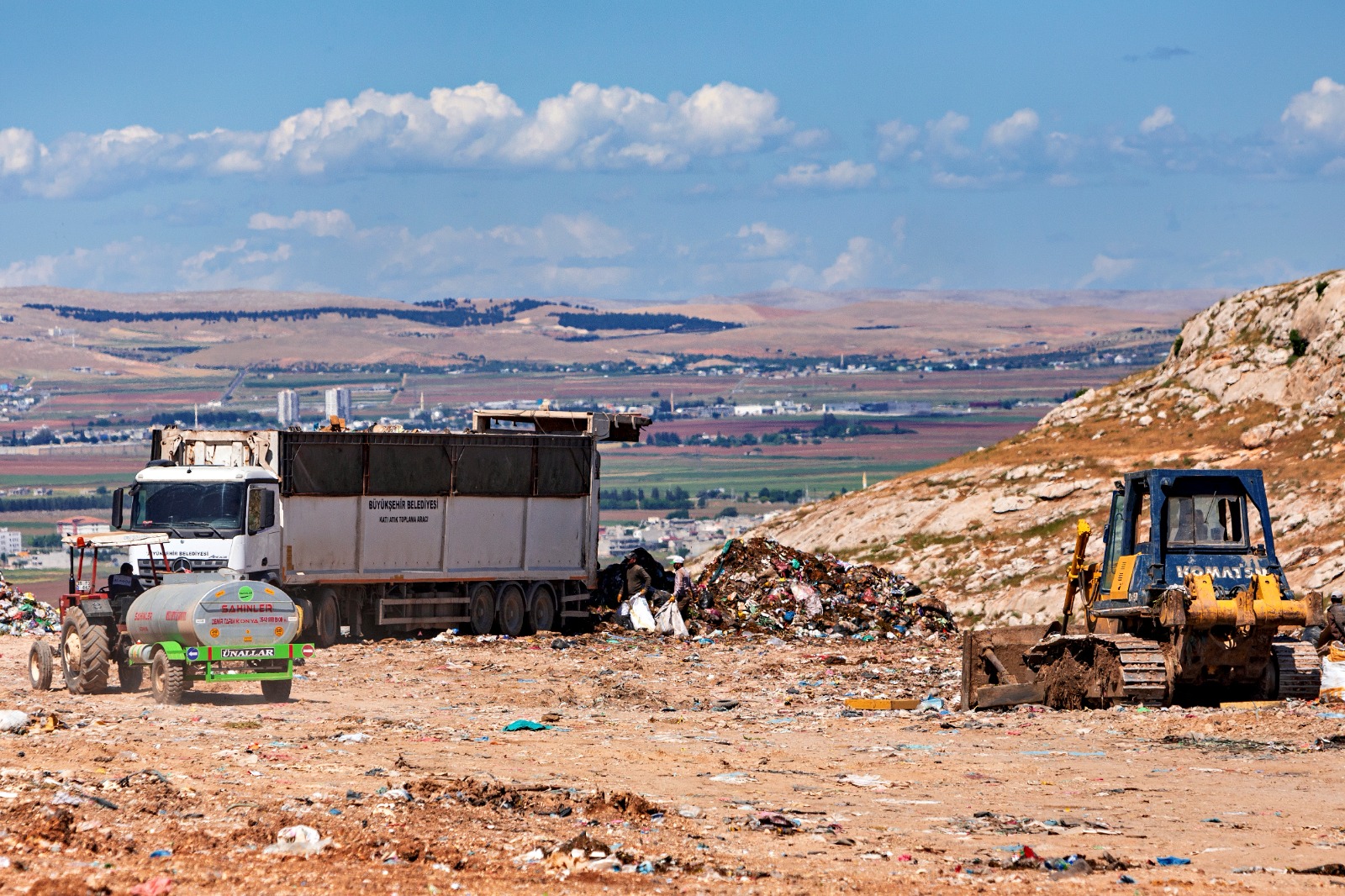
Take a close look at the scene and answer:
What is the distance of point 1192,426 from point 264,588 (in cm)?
2719

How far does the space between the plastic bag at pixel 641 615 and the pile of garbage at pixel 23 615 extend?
31.4ft

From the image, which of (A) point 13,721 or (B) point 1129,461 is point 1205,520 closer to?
(A) point 13,721

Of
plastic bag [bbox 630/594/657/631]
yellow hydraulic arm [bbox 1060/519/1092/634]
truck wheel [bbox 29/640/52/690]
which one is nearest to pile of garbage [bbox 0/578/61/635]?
truck wheel [bbox 29/640/52/690]

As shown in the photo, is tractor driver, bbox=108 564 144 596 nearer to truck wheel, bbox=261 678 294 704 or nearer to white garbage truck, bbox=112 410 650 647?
white garbage truck, bbox=112 410 650 647

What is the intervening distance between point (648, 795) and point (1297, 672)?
7864 millimetres

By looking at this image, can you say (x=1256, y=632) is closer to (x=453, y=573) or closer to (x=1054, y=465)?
(x=453, y=573)

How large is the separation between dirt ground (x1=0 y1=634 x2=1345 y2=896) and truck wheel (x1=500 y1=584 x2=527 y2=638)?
25.6ft

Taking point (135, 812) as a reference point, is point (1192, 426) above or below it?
above

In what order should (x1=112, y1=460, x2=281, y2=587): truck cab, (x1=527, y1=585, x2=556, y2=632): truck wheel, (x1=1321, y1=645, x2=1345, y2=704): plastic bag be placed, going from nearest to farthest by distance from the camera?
(x1=1321, y1=645, x2=1345, y2=704): plastic bag, (x1=112, y1=460, x2=281, y2=587): truck cab, (x1=527, y1=585, x2=556, y2=632): truck wheel

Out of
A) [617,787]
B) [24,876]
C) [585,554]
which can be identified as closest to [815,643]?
[585,554]

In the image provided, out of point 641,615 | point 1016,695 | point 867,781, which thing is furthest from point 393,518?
point 867,781

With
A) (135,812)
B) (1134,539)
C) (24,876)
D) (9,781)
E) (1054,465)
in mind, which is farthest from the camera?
(1054,465)

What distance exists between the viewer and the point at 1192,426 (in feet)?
129

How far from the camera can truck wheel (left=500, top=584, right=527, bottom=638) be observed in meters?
28.0
